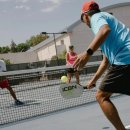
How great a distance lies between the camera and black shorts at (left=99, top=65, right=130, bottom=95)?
3896mm

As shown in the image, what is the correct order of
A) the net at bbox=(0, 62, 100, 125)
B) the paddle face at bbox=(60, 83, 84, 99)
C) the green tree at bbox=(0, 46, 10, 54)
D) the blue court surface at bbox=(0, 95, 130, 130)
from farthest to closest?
the green tree at bbox=(0, 46, 10, 54), the net at bbox=(0, 62, 100, 125), the blue court surface at bbox=(0, 95, 130, 130), the paddle face at bbox=(60, 83, 84, 99)

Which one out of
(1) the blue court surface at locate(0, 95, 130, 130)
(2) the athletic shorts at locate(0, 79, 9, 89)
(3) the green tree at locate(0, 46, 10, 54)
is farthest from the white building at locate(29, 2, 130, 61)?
(3) the green tree at locate(0, 46, 10, 54)

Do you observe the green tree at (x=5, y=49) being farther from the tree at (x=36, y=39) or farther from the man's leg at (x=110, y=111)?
the man's leg at (x=110, y=111)

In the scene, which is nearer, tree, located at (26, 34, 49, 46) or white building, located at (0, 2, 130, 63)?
white building, located at (0, 2, 130, 63)

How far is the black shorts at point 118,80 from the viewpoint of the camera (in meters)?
3.90

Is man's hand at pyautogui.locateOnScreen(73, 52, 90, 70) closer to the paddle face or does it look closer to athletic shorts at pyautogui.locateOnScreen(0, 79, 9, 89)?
the paddle face

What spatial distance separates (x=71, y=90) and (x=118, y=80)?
1157mm

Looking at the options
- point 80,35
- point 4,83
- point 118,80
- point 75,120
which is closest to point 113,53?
point 118,80

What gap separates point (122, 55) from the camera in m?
3.87

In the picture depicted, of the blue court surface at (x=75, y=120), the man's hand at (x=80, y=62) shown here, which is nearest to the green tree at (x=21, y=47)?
the blue court surface at (x=75, y=120)

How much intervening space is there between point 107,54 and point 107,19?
1.30ft

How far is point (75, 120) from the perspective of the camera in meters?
6.48

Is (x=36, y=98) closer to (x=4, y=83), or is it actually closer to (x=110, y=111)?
(x=4, y=83)

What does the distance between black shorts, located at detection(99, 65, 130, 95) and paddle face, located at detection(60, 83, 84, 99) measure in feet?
3.06
